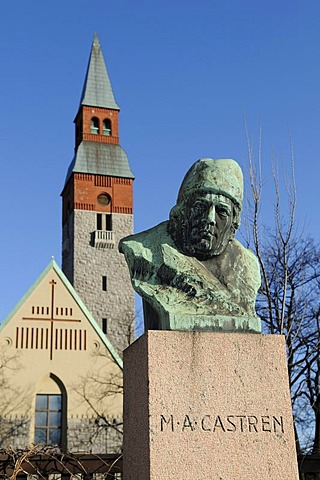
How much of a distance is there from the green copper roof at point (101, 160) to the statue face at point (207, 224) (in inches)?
1439

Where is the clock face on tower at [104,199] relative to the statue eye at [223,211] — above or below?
above

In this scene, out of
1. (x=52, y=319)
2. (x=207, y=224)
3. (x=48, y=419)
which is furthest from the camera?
(x=52, y=319)

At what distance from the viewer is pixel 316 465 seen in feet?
35.8

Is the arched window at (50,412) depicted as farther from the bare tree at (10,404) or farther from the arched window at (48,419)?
the bare tree at (10,404)

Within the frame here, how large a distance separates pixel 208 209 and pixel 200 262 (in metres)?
0.44

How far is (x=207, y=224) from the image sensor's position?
16.9ft

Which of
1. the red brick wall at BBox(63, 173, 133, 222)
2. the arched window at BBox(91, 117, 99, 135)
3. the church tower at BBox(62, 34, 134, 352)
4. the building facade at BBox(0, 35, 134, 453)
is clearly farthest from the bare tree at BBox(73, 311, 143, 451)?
the arched window at BBox(91, 117, 99, 135)

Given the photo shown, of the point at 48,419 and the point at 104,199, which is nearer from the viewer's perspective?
the point at 48,419

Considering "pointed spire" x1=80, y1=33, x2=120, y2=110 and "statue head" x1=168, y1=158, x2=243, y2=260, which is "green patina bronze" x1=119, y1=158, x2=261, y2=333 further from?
"pointed spire" x1=80, y1=33, x2=120, y2=110

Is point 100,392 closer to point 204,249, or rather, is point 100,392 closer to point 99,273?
point 99,273

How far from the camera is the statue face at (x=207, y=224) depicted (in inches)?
203

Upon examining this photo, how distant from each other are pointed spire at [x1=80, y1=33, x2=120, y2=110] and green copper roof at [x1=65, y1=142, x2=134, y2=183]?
3.35 metres

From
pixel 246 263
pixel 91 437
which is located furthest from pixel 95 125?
pixel 246 263

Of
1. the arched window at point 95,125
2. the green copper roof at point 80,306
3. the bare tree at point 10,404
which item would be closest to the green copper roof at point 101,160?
the arched window at point 95,125
